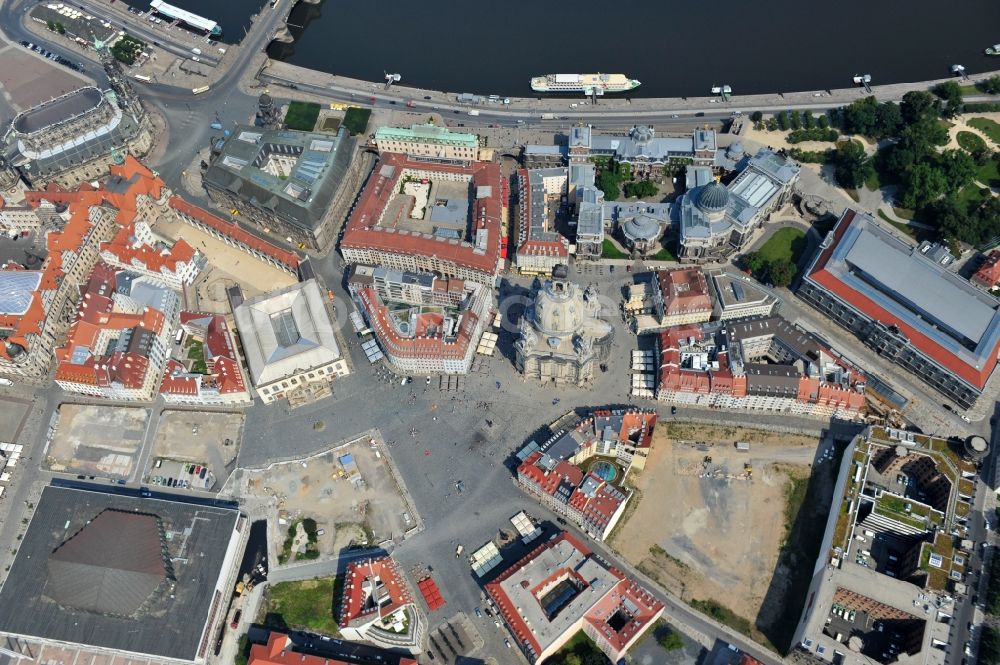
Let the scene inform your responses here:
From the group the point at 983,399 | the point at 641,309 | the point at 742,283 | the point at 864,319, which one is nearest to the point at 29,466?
the point at 641,309

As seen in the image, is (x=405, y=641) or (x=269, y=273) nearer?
(x=405, y=641)

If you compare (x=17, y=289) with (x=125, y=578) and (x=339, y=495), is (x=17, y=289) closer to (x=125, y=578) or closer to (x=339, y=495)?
(x=125, y=578)

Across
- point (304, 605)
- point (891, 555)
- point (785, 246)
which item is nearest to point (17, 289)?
point (304, 605)

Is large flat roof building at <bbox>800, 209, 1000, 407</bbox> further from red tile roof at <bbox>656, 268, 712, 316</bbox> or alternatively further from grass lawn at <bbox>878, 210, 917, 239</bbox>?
red tile roof at <bbox>656, 268, 712, 316</bbox>

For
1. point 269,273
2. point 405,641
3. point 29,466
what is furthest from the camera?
point 269,273

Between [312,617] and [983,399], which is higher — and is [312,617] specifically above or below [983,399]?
below

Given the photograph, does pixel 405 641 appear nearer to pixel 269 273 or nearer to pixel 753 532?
pixel 753 532

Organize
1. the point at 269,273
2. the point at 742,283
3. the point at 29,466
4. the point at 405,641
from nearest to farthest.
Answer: the point at 405,641 → the point at 29,466 → the point at 742,283 → the point at 269,273
